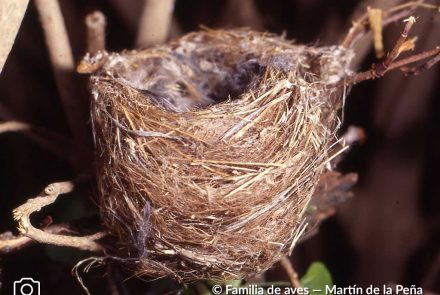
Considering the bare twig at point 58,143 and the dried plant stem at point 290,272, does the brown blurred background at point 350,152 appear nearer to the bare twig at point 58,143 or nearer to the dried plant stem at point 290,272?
the bare twig at point 58,143

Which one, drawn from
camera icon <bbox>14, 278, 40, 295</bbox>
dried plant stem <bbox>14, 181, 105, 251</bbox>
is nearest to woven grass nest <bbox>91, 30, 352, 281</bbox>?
dried plant stem <bbox>14, 181, 105, 251</bbox>

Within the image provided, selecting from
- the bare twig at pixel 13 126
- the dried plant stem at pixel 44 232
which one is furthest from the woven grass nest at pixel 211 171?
the bare twig at pixel 13 126

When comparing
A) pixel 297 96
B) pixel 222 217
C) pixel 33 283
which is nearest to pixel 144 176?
pixel 222 217

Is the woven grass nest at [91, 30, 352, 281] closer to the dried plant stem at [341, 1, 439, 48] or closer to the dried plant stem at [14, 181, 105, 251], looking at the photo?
the dried plant stem at [14, 181, 105, 251]

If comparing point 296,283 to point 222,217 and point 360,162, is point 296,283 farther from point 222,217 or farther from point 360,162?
point 360,162

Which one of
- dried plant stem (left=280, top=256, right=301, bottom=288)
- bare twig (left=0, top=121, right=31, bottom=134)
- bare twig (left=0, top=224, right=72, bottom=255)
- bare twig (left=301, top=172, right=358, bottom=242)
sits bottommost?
dried plant stem (left=280, top=256, right=301, bottom=288)

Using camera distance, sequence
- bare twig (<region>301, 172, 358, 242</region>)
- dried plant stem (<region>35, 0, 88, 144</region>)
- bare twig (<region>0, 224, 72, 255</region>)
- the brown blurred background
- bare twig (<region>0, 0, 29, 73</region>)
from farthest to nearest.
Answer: the brown blurred background → bare twig (<region>301, 172, 358, 242</region>) → dried plant stem (<region>35, 0, 88, 144</region>) → bare twig (<region>0, 224, 72, 255</region>) → bare twig (<region>0, 0, 29, 73</region>)

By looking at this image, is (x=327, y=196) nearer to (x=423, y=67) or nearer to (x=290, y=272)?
(x=290, y=272)
